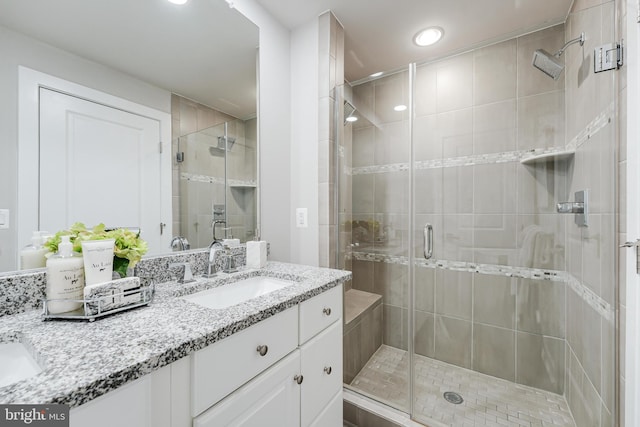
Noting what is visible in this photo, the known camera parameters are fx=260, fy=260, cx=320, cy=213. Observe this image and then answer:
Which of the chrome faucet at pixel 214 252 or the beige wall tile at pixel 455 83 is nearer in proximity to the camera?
the chrome faucet at pixel 214 252

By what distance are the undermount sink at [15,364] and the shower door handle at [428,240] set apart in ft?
5.82

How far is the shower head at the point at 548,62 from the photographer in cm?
147

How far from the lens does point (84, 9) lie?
0.91m

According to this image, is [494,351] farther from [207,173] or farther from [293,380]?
[207,173]

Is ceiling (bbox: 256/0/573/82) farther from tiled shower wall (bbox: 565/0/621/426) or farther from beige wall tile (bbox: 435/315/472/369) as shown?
beige wall tile (bbox: 435/315/472/369)

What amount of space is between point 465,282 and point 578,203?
0.80m

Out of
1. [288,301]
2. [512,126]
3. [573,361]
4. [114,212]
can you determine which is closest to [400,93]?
[512,126]

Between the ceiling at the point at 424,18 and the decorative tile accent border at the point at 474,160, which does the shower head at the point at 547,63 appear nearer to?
the ceiling at the point at 424,18

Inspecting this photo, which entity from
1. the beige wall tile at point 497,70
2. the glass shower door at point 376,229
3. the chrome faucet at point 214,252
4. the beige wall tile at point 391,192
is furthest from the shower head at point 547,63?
the chrome faucet at point 214,252

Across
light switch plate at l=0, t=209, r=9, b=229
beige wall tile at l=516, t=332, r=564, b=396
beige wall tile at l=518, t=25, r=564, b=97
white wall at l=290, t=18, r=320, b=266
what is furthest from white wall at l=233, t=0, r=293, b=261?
beige wall tile at l=516, t=332, r=564, b=396

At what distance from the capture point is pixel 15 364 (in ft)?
1.90

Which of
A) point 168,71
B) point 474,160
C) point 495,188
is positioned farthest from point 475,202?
point 168,71

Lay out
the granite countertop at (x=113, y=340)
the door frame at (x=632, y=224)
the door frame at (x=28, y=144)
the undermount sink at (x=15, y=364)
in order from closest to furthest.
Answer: the granite countertop at (x=113, y=340) → the undermount sink at (x=15, y=364) → the door frame at (x=28, y=144) → the door frame at (x=632, y=224)

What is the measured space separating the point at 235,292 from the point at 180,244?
0.33 m
